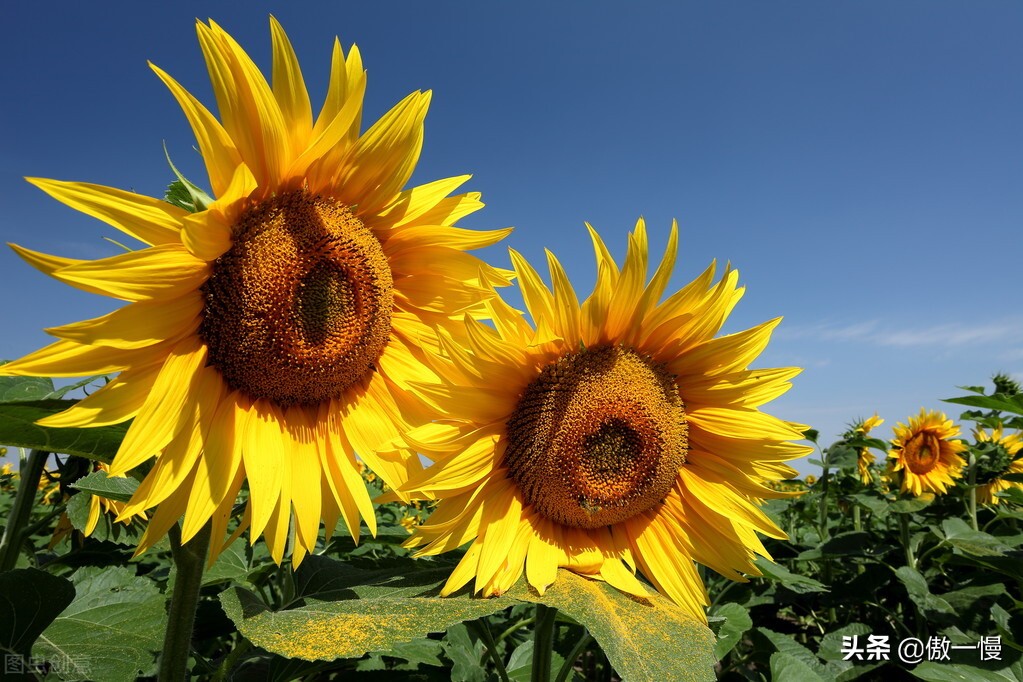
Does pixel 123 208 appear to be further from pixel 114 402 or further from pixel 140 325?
pixel 114 402

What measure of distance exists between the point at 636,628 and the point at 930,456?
5.73m

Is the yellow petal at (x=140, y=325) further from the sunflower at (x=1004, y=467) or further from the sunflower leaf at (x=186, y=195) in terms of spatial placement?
the sunflower at (x=1004, y=467)

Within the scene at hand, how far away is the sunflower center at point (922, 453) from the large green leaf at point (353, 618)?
19.0ft

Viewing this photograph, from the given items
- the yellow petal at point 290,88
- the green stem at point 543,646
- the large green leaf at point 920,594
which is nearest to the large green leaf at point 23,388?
the yellow petal at point 290,88

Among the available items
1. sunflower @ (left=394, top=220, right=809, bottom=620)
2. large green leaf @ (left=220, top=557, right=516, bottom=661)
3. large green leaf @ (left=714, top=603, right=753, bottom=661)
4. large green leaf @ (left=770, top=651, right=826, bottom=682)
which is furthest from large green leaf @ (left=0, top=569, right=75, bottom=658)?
large green leaf @ (left=770, top=651, right=826, bottom=682)

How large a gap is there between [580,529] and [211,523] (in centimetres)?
101

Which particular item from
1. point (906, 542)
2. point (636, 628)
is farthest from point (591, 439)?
point (906, 542)

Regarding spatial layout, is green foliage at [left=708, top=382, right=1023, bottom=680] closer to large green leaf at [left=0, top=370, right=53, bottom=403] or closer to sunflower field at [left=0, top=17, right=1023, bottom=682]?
sunflower field at [left=0, top=17, right=1023, bottom=682]

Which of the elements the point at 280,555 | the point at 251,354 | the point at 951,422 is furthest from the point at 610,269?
the point at 951,422

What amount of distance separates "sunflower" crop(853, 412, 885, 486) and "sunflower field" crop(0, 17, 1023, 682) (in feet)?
18.4

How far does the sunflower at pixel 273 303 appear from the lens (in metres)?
1.35

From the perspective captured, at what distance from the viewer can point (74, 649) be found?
1742 mm

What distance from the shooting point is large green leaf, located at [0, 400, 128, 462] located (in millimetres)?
1173

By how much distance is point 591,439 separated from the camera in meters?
1.86
